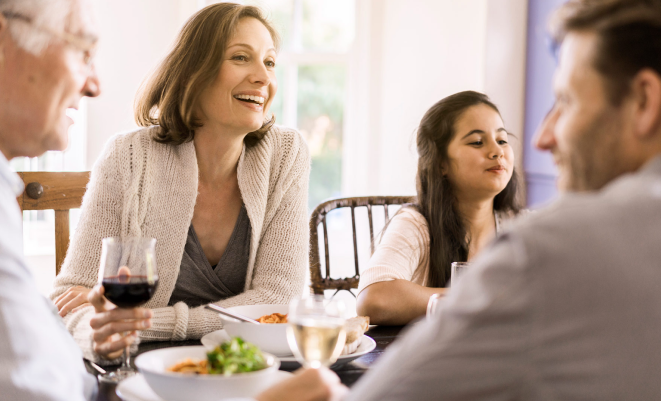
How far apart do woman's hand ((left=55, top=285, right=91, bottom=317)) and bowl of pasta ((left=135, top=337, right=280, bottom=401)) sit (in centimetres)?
54

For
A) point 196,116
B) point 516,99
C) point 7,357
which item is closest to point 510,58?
point 516,99

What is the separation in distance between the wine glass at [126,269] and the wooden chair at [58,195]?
0.76 meters

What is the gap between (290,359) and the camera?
3.62 ft

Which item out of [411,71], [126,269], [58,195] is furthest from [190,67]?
[411,71]

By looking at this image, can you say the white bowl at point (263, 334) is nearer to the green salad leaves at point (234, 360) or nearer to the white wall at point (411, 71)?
the green salad leaves at point (234, 360)

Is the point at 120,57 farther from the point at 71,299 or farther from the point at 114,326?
the point at 114,326

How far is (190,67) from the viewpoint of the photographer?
70.6 inches

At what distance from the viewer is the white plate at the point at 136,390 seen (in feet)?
2.96

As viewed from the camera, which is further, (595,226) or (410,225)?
(410,225)

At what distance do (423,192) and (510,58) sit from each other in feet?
5.00

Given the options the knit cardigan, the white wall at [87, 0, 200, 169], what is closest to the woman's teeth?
the knit cardigan

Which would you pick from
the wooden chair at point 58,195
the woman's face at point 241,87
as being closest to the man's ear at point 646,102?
the woman's face at point 241,87

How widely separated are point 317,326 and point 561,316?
0.39 metres

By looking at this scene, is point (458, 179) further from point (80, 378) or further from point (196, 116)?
point (80, 378)
